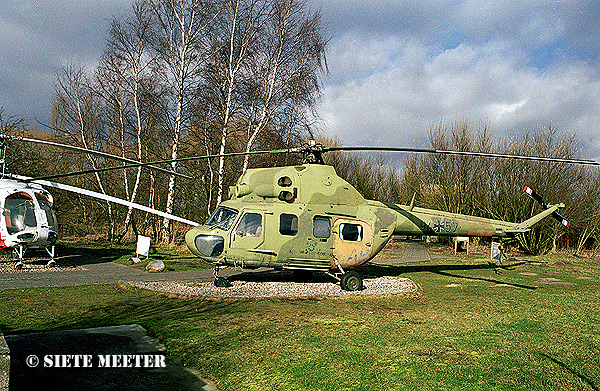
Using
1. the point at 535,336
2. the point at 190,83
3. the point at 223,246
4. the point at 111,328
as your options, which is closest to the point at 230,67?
the point at 190,83

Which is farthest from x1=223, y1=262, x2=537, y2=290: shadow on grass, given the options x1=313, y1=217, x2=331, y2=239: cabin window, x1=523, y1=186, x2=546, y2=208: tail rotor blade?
x1=523, y1=186, x2=546, y2=208: tail rotor blade

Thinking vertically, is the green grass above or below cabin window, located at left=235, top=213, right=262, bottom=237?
below

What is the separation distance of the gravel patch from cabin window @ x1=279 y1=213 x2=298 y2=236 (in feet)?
4.64

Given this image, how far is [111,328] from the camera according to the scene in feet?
20.0

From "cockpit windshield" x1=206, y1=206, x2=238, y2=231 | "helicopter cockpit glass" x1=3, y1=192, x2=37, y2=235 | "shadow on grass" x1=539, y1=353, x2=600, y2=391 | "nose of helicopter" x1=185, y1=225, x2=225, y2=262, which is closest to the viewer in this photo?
"shadow on grass" x1=539, y1=353, x2=600, y2=391

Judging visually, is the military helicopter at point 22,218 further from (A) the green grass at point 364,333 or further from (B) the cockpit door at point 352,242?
(B) the cockpit door at point 352,242

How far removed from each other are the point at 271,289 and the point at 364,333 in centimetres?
430

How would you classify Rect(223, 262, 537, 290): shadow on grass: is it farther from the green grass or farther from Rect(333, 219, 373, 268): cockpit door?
the green grass

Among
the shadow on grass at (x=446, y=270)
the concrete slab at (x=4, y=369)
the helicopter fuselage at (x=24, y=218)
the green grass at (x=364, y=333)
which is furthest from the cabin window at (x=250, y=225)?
the concrete slab at (x=4, y=369)

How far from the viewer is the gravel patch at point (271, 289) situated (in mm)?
9453

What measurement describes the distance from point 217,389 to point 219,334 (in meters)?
1.88

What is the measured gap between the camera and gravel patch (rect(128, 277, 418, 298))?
31.0 ft

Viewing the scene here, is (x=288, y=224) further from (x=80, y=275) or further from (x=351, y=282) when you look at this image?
(x=80, y=275)

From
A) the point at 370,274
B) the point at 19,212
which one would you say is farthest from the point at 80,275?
the point at 370,274
